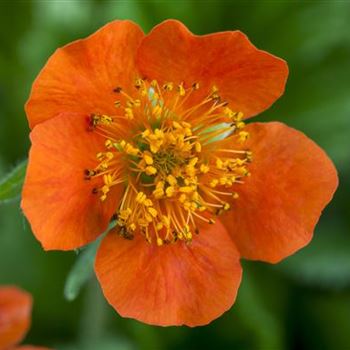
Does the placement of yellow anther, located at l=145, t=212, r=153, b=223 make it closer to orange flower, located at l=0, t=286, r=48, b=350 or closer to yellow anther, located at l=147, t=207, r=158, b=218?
yellow anther, located at l=147, t=207, r=158, b=218

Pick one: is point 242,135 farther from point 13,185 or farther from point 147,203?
point 13,185

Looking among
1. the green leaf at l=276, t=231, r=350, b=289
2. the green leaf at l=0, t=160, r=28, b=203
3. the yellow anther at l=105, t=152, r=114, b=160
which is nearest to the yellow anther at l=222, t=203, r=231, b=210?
the yellow anther at l=105, t=152, r=114, b=160

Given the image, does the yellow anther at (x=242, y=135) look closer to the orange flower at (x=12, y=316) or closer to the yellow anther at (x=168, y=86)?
the yellow anther at (x=168, y=86)

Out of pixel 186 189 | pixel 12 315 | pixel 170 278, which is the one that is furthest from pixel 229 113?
pixel 12 315

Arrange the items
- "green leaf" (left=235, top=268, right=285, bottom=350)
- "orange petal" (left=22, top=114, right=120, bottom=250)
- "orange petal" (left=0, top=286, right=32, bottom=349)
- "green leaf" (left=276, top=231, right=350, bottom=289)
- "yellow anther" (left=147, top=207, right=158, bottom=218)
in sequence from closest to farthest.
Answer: "orange petal" (left=22, top=114, right=120, bottom=250)
"yellow anther" (left=147, top=207, right=158, bottom=218)
"orange petal" (left=0, top=286, right=32, bottom=349)
"green leaf" (left=235, top=268, right=285, bottom=350)
"green leaf" (left=276, top=231, right=350, bottom=289)

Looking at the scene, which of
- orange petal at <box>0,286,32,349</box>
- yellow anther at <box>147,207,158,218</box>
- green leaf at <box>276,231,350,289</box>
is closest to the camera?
yellow anther at <box>147,207,158,218</box>

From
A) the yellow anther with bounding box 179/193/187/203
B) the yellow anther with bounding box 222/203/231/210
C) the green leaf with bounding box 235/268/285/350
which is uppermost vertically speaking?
the yellow anther with bounding box 179/193/187/203

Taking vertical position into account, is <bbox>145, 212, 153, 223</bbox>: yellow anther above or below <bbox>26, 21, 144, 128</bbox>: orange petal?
below
